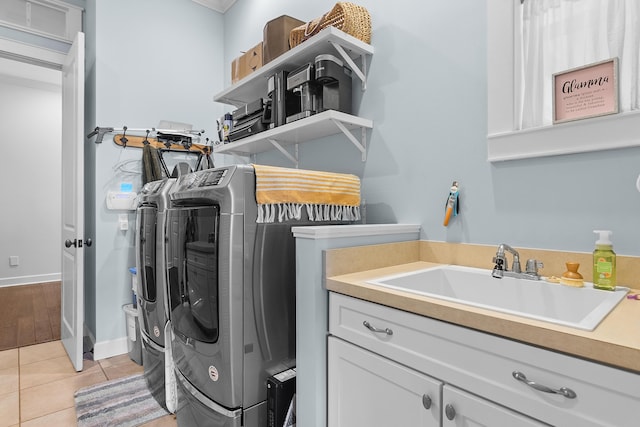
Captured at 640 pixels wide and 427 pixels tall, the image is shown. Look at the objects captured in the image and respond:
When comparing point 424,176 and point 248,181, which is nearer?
point 248,181

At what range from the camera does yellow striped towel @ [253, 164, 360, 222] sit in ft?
4.91

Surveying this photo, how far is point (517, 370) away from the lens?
81 cm

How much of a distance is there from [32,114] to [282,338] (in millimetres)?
5673

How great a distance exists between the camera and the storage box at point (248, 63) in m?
2.46

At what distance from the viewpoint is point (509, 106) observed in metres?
1.42

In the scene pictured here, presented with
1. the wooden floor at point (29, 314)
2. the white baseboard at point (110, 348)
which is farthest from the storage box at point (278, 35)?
the wooden floor at point (29, 314)

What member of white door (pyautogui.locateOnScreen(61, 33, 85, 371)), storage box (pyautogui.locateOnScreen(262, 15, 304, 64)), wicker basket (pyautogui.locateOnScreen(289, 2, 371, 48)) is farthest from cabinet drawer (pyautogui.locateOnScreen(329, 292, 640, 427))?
white door (pyautogui.locateOnScreen(61, 33, 85, 371))

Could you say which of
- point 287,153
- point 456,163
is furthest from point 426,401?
point 287,153

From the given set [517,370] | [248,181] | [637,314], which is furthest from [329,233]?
[637,314]

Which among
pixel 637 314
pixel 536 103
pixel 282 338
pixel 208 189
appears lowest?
pixel 282 338

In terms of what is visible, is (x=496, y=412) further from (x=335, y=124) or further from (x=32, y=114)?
(x=32, y=114)

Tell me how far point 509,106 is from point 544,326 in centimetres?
98

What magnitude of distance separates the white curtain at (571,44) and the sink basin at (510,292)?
62 cm

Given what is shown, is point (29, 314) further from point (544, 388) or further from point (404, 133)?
point (544, 388)
